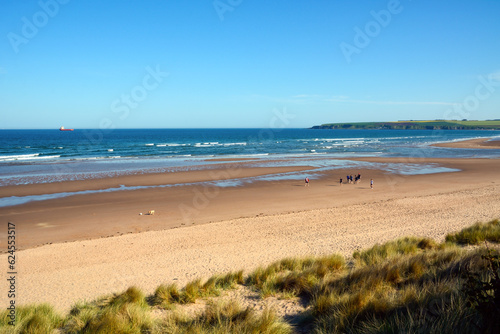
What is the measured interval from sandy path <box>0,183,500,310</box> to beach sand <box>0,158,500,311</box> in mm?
37

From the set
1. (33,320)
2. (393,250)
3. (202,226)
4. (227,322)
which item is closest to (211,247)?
(202,226)

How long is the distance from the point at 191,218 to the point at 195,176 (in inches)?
551

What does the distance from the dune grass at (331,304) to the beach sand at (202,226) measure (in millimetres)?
1528

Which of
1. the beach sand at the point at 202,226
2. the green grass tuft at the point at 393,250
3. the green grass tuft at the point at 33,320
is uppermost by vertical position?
the green grass tuft at the point at 33,320

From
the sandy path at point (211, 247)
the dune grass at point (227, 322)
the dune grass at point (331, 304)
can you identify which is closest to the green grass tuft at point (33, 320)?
the dune grass at point (331, 304)

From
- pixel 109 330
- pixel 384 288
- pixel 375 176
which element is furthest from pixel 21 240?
pixel 375 176

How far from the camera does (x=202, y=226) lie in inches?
577

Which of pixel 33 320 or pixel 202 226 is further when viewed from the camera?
pixel 202 226

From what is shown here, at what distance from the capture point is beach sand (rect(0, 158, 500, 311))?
9453mm

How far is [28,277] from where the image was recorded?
9.27 m

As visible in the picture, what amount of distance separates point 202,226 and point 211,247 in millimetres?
3043

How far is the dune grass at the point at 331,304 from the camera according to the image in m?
4.34

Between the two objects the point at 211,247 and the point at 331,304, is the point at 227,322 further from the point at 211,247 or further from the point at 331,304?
the point at 211,247

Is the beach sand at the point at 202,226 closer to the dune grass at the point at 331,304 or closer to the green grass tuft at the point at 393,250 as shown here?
the green grass tuft at the point at 393,250
